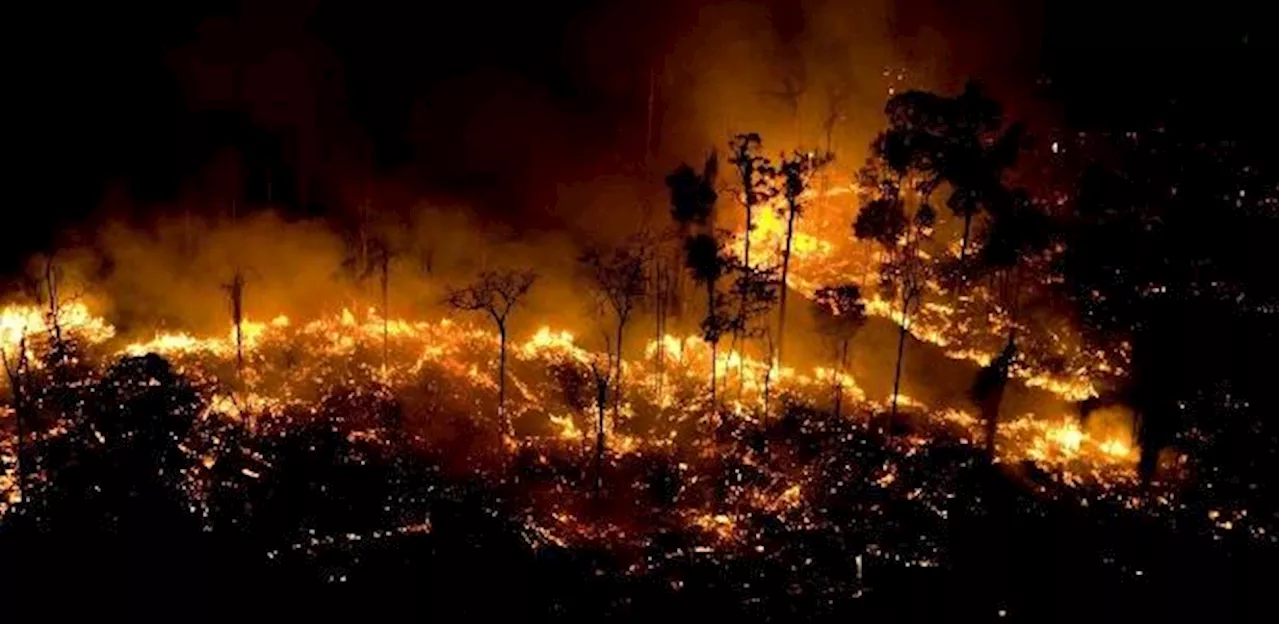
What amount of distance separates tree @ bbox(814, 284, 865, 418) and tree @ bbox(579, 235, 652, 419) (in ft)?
17.7

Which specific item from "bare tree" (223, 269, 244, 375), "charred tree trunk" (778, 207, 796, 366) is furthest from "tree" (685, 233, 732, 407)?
"bare tree" (223, 269, 244, 375)

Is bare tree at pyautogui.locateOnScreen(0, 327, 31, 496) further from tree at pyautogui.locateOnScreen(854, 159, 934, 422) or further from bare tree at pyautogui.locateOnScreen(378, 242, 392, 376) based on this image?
tree at pyautogui.locateOnScreen(854, 159, 934, 422)

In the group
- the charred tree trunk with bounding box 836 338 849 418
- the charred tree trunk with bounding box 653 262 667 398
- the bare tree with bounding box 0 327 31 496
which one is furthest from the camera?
the charred tree trunk with bounding box 653 262 667 398

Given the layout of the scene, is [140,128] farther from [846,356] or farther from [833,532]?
[833,532]

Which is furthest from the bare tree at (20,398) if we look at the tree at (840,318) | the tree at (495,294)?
the tree at (840,318)

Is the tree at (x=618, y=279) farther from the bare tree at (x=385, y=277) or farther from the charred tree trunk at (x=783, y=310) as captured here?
the bare tree at (x=385, y=277)

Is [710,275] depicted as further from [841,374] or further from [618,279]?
[841,374]


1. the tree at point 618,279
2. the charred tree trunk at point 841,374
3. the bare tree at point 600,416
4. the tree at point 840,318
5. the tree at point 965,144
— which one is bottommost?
the bare tree at point 600,416

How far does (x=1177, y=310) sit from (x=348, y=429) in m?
19.5

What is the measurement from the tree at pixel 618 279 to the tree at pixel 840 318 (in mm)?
5410

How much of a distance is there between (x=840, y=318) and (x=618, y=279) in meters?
6.97

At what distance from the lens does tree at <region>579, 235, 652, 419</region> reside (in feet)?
106

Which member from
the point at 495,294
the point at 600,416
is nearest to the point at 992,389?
the point at 600,416

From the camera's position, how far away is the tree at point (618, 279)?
32278 millimetres
